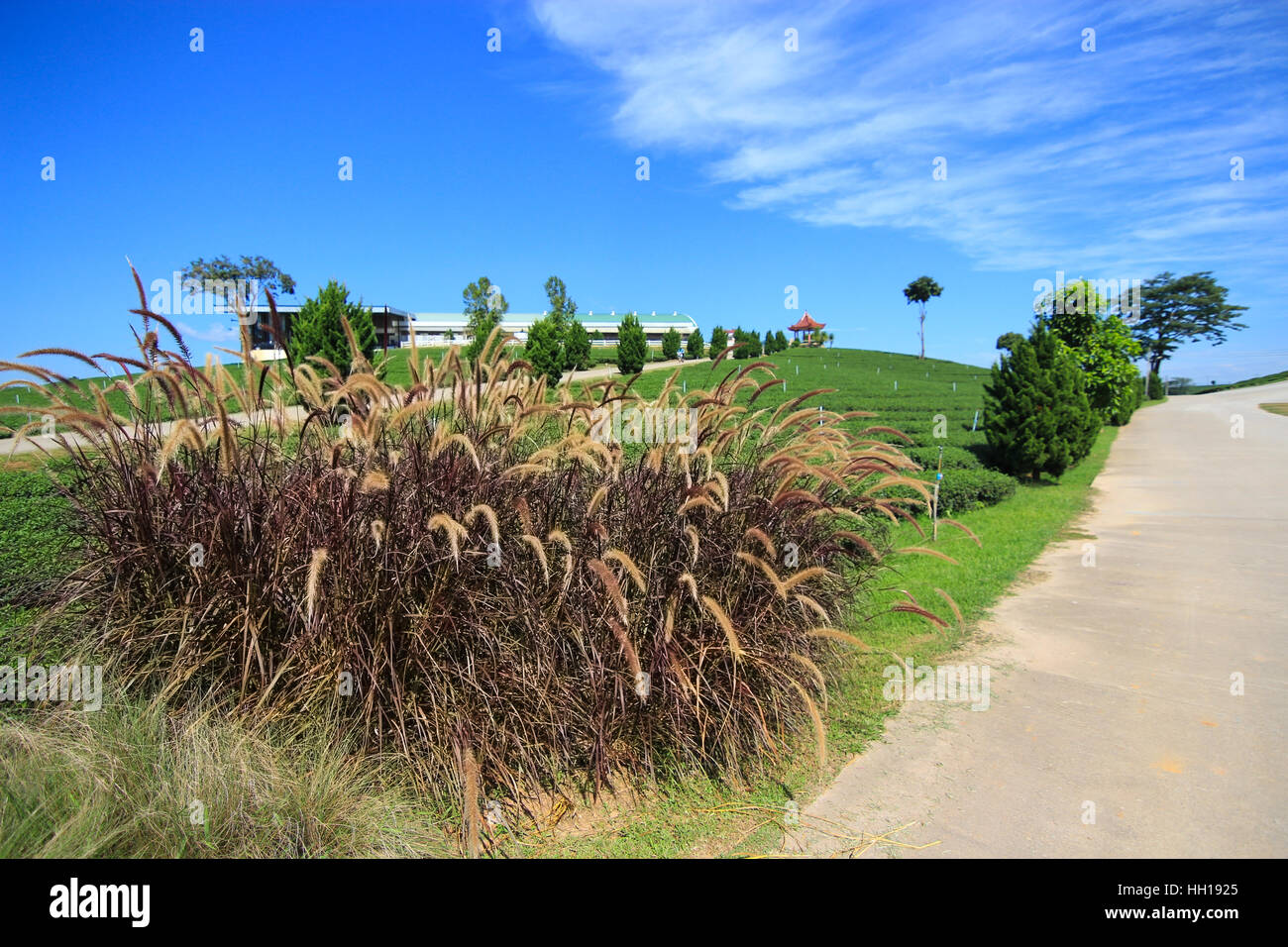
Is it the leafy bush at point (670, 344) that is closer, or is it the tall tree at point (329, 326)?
the tall tree at point (329, 326)

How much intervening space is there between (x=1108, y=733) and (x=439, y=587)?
4031 mm

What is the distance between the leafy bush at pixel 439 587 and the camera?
3.34 meters

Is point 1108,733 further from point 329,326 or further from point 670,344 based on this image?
point 670,344

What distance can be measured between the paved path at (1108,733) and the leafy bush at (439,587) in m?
0.82

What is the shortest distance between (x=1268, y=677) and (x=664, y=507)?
15.2ft

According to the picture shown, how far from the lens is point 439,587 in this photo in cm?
340

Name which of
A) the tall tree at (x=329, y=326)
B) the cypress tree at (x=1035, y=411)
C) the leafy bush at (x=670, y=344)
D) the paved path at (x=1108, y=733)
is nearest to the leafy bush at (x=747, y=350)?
the leafy bush at (x=670, y=344)

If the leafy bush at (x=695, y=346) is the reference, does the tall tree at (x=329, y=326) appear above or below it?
below

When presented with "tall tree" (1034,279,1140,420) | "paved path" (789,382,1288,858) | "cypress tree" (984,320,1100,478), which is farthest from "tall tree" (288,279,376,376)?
"tall tree" (1034,279,1140,420)

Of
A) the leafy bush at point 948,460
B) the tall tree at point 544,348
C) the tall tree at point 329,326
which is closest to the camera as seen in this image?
the leafy bush at point 948,460

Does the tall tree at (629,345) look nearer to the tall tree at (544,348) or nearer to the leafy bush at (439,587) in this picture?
the tall tree at (544,348)

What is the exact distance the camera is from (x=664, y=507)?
4.16 metres
